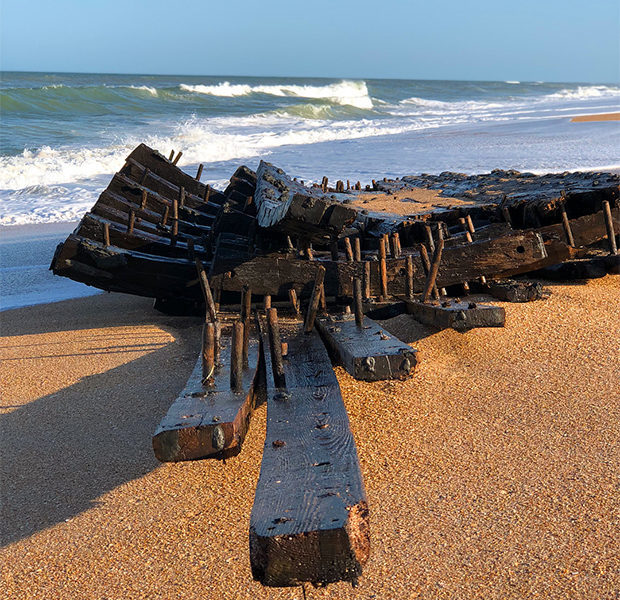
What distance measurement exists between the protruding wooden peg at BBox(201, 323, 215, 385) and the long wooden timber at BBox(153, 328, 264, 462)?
0.13 ft

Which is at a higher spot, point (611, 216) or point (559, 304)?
point (611, 216)

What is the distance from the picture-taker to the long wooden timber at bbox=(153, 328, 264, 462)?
10.5ft

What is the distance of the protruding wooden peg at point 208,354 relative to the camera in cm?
386

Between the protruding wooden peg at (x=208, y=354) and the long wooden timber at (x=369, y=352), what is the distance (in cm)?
81

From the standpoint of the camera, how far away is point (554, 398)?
468cm

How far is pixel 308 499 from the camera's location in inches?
102

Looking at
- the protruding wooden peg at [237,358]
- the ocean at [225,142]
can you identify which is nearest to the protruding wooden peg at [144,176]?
the ocean at [225,142]

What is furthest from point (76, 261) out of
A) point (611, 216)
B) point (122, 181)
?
point (611, 216)

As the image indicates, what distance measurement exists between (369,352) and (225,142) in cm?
2450

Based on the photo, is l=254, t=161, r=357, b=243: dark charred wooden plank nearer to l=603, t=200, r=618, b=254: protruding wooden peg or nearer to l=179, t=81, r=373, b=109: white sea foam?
l=603, t=200, r=618, b=254: protruding wooden peg

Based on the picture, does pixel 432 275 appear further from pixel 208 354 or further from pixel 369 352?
pixel 208 354

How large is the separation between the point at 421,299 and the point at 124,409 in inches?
92.8

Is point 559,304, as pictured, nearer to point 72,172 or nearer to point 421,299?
point 421,299

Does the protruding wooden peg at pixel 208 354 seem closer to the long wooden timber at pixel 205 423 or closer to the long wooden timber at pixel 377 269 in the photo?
the long wooden timber at pixel 205 423
